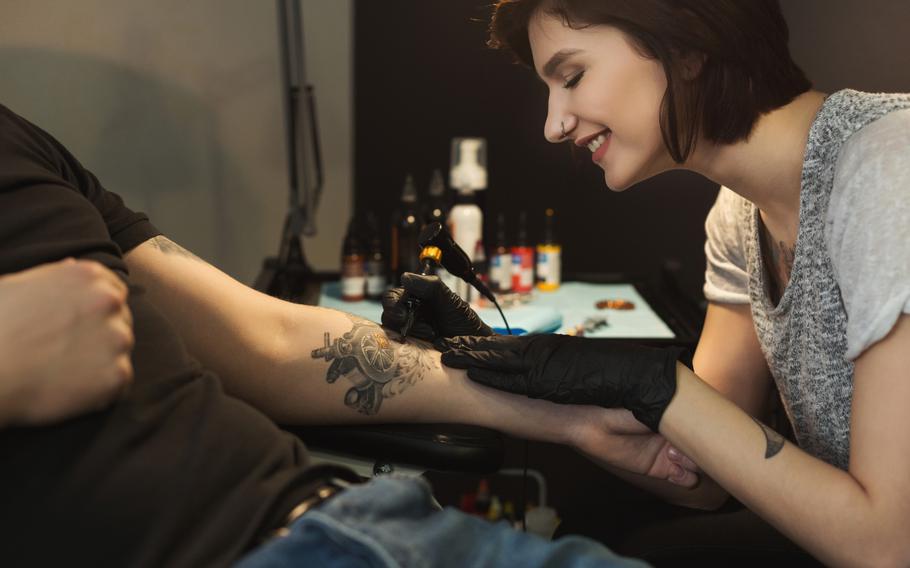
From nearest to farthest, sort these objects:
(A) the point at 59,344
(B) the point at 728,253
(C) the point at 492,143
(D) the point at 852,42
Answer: (A) the point at 59,344
(B) the point at 728,253
(D) the point at 852,42
(C) the point at 492,143

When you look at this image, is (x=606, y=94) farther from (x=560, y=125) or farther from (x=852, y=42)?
(x=852, y=42)

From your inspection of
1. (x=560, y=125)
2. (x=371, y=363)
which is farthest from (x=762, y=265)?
(x=371, y=363)

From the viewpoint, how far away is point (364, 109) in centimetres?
281

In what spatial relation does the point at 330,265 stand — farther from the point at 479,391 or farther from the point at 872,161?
the point at 872,161

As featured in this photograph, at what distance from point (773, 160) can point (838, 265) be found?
23cm

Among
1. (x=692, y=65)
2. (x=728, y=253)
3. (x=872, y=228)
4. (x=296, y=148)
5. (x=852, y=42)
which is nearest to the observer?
(x=872, y=228)

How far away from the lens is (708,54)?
4.19 ft

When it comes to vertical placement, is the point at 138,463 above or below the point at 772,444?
above

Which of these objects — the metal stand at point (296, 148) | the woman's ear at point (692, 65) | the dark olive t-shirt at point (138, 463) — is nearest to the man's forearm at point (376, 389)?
the dark olive t-shirt at point (138, 463)

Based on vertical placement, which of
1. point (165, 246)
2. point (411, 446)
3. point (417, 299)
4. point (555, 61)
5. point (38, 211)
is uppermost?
point (555, 61)

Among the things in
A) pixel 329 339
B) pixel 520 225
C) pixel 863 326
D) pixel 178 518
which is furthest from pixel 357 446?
pixel 520 225

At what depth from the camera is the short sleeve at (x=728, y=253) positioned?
1.50 m

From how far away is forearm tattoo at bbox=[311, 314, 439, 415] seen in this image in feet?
3.96

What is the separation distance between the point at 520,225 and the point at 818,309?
161 centimetres
